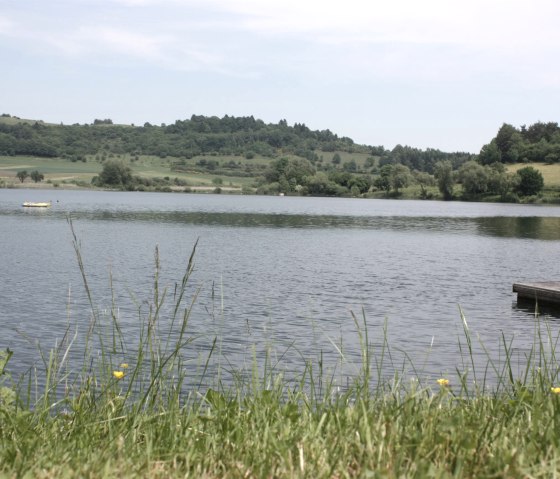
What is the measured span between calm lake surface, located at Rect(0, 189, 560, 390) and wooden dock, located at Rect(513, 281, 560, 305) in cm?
49

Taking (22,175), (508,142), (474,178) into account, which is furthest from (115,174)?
(508,142)

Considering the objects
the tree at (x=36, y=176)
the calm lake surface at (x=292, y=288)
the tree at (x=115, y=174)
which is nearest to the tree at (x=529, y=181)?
the calm lake surface at (x=292, y=288)

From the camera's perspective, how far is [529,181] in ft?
491

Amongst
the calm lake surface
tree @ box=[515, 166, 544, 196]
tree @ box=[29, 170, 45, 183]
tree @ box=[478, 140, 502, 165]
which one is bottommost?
the calm lake surface

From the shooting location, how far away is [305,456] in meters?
4.05

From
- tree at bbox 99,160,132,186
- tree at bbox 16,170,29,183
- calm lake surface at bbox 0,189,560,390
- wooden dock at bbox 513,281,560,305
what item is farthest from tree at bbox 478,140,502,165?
wooden dock at bbox 513,281,560,305

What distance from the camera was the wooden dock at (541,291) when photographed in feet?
80.0

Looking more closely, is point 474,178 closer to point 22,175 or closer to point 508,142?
point 508,142

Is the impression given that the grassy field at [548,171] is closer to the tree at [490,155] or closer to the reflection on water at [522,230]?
the tree at [490,155]

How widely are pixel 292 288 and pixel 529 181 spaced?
130697 millimetres

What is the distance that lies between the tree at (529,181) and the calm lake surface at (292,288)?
3543 inches

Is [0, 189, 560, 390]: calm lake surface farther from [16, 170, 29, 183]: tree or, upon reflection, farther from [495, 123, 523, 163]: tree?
[16, 170, 29, 183]: tree

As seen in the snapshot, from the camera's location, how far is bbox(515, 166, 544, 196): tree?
14912 cm

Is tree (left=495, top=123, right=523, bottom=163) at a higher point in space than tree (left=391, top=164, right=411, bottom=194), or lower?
higher
